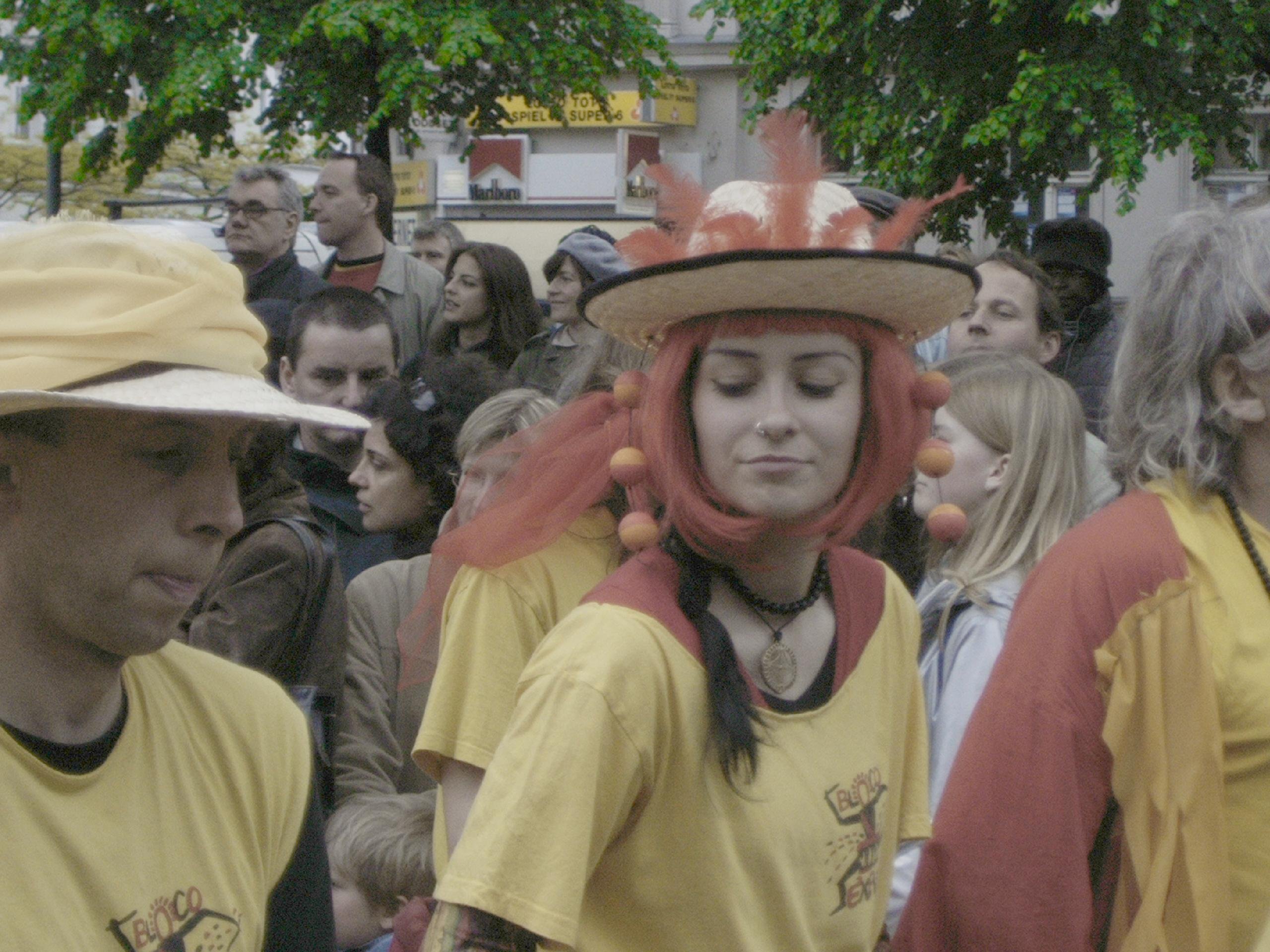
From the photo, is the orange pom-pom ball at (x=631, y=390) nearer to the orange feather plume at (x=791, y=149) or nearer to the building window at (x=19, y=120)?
the orange feather plume at (x=791, y=149)

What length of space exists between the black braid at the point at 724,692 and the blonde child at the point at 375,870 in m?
1.31

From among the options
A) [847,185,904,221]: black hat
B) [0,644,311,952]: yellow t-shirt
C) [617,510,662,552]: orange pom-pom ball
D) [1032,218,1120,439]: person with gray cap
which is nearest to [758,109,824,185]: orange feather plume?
[617,510,662,552]: orange pom-pom ball

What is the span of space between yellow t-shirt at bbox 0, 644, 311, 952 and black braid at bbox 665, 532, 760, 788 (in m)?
0.50

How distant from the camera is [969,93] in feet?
39.9

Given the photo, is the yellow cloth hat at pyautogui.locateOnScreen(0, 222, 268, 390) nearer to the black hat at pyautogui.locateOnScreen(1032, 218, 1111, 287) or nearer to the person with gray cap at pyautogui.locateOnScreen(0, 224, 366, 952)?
the person with gray cap at pyautogui.locateOnScreen(0, 224, 366, 952)

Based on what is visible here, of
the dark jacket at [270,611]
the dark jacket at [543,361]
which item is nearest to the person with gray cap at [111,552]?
the dark jacket at [270,611]

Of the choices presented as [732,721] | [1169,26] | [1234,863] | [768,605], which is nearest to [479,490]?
[768,605]

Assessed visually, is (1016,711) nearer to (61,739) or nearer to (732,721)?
(732,721)

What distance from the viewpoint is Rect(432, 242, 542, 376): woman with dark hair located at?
246 inches

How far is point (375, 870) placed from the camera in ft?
10.3

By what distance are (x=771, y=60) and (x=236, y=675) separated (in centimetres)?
1231

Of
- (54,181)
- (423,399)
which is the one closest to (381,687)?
(423,399)

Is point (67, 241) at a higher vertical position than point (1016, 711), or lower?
higher

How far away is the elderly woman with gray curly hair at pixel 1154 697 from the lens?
6.86 ft
